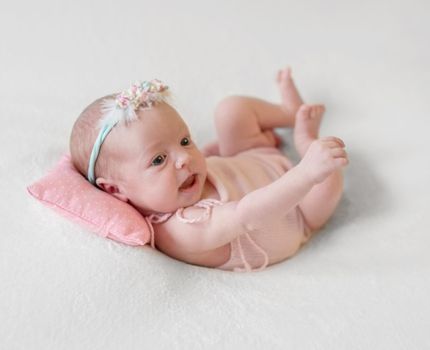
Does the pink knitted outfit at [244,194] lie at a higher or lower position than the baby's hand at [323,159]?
lower

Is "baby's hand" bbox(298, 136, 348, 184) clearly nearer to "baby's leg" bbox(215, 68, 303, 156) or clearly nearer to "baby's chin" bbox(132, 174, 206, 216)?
"baby's chin" bbox(132, 174, 206, 216)

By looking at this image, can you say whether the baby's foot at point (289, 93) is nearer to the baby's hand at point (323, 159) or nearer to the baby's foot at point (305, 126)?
the baby's foot at point (305, 126)

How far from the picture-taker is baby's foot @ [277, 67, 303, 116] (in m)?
1.56

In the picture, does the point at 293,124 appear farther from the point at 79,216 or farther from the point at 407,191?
the point at 79,216

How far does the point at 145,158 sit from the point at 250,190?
0.28 m

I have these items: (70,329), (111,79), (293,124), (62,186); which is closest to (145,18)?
(111,79)

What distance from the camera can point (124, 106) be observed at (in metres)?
1.13

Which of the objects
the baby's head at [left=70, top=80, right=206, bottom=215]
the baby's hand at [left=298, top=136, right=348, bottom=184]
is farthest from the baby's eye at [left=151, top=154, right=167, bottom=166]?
the baby's hand at [left=298, top=136, right=348, bottom=184]

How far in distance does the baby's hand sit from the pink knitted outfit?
24 cm

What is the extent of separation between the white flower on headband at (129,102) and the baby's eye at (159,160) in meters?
0.09

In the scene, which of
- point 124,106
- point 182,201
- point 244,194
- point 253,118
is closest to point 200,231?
point 182,201

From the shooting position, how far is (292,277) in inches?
46.8

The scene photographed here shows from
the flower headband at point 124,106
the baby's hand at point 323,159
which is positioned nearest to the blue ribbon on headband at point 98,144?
the flower headband at point 124,106

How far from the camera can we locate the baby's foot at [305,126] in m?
1.44
